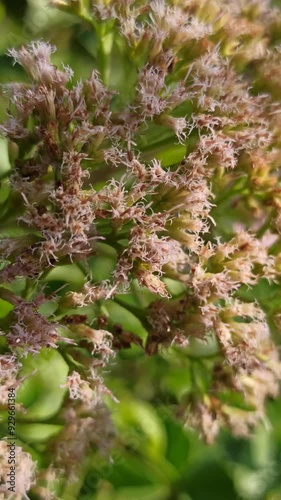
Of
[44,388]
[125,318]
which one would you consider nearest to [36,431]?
[44,388]

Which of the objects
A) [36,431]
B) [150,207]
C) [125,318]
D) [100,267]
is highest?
[150,207]

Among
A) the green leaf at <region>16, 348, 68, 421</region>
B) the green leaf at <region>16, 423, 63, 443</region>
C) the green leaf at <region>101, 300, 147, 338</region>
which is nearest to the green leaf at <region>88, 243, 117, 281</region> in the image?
the green leaf at <region>101, 300, 147, 338</region>

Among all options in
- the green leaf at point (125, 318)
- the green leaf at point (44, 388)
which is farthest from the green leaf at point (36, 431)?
Answer: the green leaf at point (125, 318)

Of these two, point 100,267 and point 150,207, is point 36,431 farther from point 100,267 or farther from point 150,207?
point 150,207

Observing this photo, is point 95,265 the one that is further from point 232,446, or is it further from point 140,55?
point 232,446

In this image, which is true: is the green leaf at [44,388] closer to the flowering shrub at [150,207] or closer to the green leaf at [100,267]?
the flowering shrub at [150,207]

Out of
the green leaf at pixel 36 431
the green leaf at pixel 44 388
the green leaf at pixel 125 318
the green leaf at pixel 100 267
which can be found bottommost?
the green leaf at pixel 36 431

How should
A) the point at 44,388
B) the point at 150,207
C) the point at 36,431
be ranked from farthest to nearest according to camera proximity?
the point at 44,388, the point at 36,431, the point at 150,207

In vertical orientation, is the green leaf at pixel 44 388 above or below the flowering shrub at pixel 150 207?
below

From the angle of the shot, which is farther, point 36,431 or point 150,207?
point 36,431
